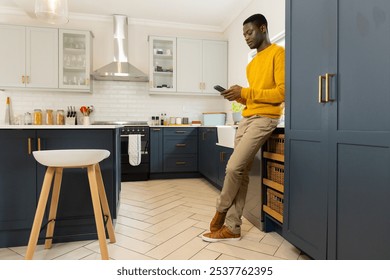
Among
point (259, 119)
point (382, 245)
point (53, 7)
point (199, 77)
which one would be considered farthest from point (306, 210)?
point (199, 77)

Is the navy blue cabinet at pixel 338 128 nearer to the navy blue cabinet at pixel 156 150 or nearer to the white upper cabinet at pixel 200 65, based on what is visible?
the navy blue cabinet at pixel 156 150

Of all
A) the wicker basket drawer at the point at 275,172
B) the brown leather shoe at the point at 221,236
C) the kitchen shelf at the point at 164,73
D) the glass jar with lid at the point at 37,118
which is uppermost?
the kitchen shelf at the point at 164,73

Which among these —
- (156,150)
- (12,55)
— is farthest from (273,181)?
(12,55)

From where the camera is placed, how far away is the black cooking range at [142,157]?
13.3ft

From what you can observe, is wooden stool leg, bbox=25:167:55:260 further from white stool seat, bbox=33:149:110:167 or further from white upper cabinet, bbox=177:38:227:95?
white upper cabinet, bbox=177:38:227:95

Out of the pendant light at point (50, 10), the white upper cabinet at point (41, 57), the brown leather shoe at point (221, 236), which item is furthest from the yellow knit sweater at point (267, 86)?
the white upper cabinet at point (41, 57)

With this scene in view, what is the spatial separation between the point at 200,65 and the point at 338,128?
3.72m

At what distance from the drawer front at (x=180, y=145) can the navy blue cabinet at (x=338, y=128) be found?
105 inches

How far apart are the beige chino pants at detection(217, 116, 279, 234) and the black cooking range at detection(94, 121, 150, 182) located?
7.88 feet

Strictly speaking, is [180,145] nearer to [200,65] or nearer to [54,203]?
[200,65]

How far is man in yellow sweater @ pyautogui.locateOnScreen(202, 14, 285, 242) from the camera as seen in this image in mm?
1851

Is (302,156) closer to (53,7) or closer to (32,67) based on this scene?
(53,7)

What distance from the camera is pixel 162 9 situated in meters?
4.31

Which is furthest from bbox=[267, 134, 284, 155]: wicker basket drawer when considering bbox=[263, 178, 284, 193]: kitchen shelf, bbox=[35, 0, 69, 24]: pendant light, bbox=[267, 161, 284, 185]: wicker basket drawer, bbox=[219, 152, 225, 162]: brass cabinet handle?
bbox=[35, 0, 69, 24]: pendant light
